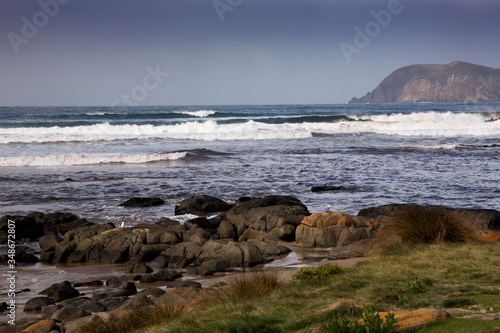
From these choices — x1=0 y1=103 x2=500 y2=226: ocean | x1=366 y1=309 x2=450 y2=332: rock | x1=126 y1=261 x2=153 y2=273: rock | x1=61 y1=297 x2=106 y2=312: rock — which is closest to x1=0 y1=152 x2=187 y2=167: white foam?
x1=0 y1=103 x2=500 y2=226: ocean

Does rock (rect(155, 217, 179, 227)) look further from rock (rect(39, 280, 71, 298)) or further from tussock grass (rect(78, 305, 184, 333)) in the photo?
tussock grass (rect(78, 305, 184, 333))

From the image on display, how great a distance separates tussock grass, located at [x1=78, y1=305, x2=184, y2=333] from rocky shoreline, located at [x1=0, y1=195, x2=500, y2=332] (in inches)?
12.4

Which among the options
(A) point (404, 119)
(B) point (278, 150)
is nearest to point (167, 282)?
(B) point (278, 150)

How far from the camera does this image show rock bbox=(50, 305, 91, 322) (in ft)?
22.2

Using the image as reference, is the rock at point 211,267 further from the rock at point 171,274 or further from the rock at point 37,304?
the rock at point 37,304

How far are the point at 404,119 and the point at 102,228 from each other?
2360 inches

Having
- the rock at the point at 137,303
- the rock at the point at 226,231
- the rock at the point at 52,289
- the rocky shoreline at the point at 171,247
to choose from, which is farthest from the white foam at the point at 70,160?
the rock at the point at 137,303

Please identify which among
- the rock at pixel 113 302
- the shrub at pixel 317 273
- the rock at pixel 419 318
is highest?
the rock at pixel 419 318

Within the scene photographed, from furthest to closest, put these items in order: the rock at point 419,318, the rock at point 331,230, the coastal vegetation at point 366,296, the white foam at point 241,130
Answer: the white foam at point 241,130
the rock at point 331,230
the coastal vegetation at point 366,296
the rock at point 419,318

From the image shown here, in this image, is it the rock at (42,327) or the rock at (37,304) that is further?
the rock at (37,304)

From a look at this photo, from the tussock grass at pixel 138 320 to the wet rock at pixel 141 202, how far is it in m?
9.97

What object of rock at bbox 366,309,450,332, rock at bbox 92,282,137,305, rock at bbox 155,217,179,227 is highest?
rock at bbox 366,309,450,332

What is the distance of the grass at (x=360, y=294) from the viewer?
5.14 m

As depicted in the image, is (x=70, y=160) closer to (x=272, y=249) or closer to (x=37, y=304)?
(x=272, y=249)
